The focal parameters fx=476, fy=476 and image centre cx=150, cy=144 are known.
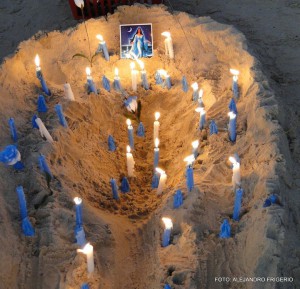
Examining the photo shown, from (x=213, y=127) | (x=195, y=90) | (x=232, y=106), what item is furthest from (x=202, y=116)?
(x=195, y=90)

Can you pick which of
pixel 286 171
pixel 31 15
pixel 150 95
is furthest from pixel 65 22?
pixel 286 171

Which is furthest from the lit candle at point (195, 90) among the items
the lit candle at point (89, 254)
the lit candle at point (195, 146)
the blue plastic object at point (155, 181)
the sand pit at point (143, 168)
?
the lit candle at point (89, 254)

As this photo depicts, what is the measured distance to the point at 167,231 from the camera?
11.2 feet

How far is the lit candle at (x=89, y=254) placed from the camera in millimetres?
3165

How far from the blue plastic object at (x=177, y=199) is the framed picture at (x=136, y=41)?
2228 mm

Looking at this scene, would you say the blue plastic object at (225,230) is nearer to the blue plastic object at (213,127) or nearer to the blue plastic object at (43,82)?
the blue plastic object at (213,127)

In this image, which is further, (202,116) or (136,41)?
(136,41)

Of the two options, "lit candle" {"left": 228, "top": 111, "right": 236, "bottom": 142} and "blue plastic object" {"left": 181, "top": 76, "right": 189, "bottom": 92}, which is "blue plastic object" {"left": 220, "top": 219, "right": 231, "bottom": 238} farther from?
"blue plastic object" {"left": 181, "top": 76, "right": 189, "bottom": 92}

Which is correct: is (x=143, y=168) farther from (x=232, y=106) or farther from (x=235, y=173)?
(x=235, y=173)

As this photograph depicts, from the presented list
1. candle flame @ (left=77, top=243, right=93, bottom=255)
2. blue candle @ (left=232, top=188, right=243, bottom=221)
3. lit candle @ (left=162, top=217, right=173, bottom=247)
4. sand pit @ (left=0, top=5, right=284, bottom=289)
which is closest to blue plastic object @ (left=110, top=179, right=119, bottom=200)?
sand pit @ (left=0, top=5, right=284, bottom=289)

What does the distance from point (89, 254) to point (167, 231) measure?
0.59 m

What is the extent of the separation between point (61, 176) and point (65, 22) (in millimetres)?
3123

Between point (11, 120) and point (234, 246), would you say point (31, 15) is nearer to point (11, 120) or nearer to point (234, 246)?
point (11, 120)

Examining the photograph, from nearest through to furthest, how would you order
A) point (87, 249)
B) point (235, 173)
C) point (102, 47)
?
point (87, 249) < point (235, 173) < point (102, 47)
